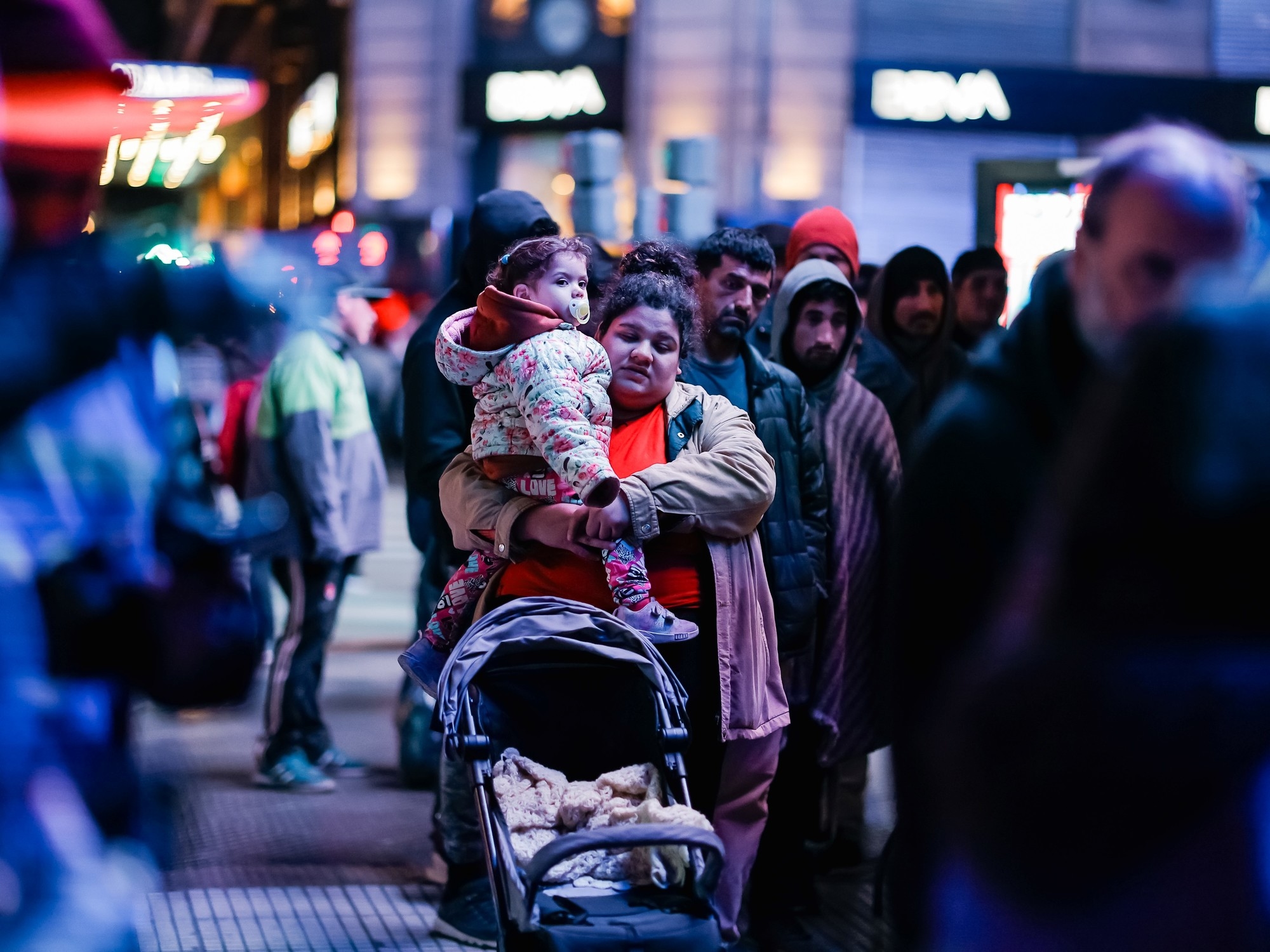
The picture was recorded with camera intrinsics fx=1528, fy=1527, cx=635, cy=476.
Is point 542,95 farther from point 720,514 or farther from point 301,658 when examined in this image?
point 720,514

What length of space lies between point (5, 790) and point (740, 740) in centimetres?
267

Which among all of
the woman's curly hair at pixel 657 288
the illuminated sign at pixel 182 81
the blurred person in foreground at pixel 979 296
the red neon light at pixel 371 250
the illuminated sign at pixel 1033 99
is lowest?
the blurred person in foreground at pixel 979 296

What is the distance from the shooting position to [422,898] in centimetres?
542

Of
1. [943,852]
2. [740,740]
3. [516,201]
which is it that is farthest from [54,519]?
[516,201]

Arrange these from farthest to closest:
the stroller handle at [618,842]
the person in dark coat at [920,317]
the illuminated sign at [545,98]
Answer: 1. the illuminated sign at [545,98]
2. the person in dark coat at [920,317]
3. the stroller handle at [618,842]

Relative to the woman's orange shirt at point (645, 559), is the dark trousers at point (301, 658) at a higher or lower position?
lower

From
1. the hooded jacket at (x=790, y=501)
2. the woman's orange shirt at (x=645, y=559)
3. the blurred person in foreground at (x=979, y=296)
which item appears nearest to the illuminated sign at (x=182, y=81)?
the woman's orange shirt at (x=645, y=559)

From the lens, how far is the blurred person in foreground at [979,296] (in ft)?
24.2

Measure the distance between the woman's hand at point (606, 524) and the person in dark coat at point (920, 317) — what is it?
290 cm

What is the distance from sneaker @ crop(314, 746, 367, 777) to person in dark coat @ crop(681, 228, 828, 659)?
114 inches

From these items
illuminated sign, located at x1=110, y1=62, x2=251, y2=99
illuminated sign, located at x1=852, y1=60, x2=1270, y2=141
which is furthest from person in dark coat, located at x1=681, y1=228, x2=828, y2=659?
illuminated sign, located at x1=852, y1=60, x2=1270, y2=141

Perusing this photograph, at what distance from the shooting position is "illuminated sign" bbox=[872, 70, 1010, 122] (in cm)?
965

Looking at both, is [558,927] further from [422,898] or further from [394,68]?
[394,68]

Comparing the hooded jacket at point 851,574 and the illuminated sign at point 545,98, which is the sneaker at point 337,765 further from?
the illuminated sign at point 545,98
